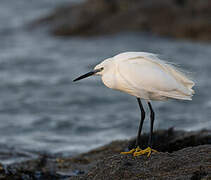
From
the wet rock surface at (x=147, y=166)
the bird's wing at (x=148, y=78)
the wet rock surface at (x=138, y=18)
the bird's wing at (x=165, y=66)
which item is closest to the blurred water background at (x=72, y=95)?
the wet rock surface at (x=138, y=18)

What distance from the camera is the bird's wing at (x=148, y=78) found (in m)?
5.39

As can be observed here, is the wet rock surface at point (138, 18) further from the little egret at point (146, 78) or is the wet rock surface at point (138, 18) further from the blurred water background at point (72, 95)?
the little egret at point (146, 78)

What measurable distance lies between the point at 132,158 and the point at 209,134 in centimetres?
240

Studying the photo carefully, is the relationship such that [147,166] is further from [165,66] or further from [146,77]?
[165,66]

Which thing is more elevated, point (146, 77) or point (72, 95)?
point (146, 77)

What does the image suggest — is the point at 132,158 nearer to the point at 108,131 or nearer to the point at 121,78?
the point at 121,78

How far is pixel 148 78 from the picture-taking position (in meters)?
5.40

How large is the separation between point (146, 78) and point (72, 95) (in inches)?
310

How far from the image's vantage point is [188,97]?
17.9 ft

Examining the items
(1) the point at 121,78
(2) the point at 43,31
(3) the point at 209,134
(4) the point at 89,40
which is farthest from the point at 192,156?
(2) the point at 43,31

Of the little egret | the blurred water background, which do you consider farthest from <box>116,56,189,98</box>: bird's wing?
the blurred water background

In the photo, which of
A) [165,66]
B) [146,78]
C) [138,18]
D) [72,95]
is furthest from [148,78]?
[138,18]

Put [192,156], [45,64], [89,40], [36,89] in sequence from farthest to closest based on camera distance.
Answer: [89,40] < [45,64] < [36,89] < [192,156]

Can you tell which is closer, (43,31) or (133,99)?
(133,99)
